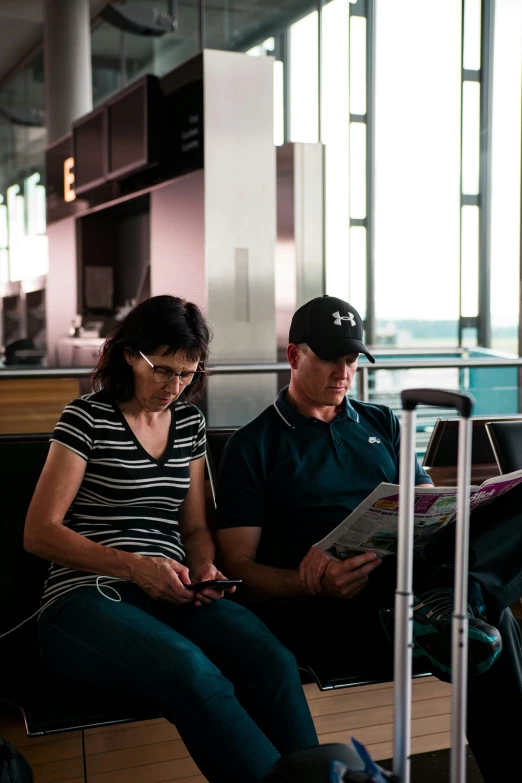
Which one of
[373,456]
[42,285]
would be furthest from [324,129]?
[373,456]

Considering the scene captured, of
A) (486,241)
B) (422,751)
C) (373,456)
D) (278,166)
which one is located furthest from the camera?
(486,241)

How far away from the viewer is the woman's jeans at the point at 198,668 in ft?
4.91

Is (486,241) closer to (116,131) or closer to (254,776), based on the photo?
(116,131)

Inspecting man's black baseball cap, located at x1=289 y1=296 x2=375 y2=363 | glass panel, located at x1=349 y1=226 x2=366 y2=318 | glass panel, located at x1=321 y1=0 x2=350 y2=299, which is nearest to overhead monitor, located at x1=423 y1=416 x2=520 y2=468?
man's black baseball cap, located at x1=289 y1=296 x2=375 y2=363

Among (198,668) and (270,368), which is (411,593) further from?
(270,368)

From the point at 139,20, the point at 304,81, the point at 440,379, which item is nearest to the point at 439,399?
the point at 440,379

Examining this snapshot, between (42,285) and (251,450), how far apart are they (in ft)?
28.7

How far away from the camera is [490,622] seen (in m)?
1.85

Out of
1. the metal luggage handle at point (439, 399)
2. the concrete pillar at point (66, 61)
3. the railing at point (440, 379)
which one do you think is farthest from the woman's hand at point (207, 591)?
the concrete pillar at point (66, 61)

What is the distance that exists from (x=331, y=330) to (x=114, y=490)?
621 mm

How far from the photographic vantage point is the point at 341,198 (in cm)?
734

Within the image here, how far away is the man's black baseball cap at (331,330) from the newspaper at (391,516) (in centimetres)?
48

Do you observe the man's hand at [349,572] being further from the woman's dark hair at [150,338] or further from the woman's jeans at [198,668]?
the woman's dark hair at [150,338]

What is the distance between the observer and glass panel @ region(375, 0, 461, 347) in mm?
6867
